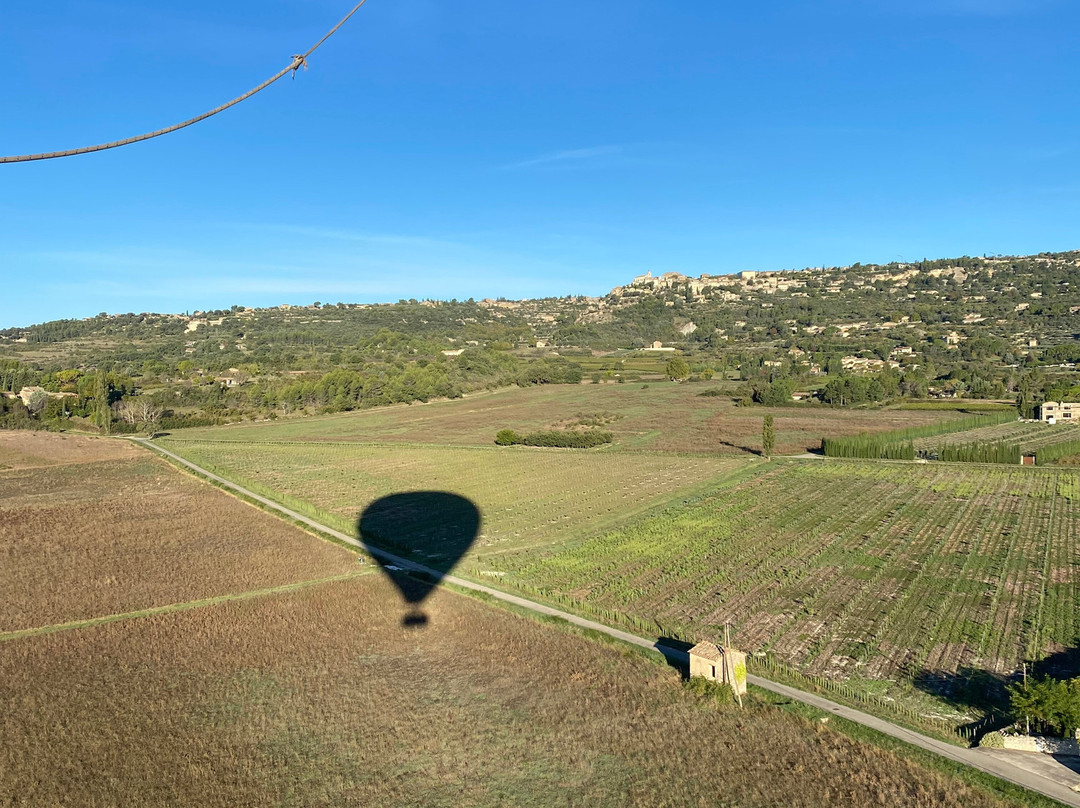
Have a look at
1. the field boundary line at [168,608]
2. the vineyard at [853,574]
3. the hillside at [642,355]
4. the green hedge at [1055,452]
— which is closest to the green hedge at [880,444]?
the green hedge at [1055,452]

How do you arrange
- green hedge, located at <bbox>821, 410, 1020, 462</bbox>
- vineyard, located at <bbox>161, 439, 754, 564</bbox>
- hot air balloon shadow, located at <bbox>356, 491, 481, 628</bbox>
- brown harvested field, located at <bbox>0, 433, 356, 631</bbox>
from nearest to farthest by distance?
brown harvested field, located at <bbox>0, 433, 356, 631</bbox>
hot air balloon shadow, located at <bbox>356, 491, 481, 628</bbox>
vineyard, located at <bbox>161, 439, 754, 564</bbox>
green hedge, located at <bbox>821, 410, 1020, 462</bbox>

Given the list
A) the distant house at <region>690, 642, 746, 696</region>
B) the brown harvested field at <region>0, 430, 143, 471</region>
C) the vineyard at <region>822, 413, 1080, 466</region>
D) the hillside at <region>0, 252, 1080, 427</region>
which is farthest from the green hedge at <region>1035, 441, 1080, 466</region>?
the brown harvested field at <region>0, 430, 143, 471</region>

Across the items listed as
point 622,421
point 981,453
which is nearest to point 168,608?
point 981,453

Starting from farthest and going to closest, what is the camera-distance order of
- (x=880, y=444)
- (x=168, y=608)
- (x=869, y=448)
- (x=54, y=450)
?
1. (x=54, y=450)
2. (x=880, y=444)
3. (x=869, y=448)
4. (x=168, y=608)

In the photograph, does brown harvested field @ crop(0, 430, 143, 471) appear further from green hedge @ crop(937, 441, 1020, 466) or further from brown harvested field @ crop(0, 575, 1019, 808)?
green hedge @ crop(937, 441, 1020, 466)

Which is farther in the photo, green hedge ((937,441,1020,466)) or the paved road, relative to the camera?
green hedge ((937,441,1020,466))

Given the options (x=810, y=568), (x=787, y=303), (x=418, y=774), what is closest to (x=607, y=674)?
(x=418, y=774)

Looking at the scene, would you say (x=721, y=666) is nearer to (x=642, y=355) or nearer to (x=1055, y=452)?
(x=1055, y=452)
